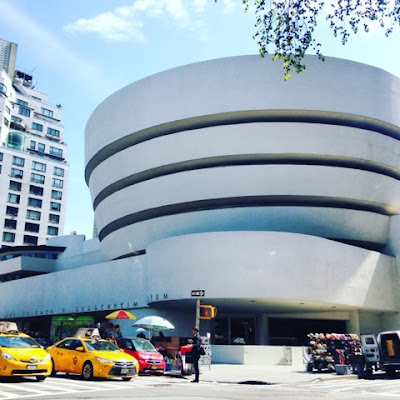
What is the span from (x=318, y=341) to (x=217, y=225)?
1527 cm

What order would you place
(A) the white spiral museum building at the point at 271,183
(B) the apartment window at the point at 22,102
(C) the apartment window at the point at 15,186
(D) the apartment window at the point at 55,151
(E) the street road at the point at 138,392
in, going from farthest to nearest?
(D) the apartment window at the point at 55,151
(B) the apartment window at the point at 22,102
(C) the apartment window at the point at 15,186
(A) the white spiral museum building at the point at 271,183
(E) the street road at the point at 138,392

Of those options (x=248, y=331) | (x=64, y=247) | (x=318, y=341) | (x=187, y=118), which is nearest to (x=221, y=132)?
(x=187, y=118)

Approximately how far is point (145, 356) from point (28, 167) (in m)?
75.9

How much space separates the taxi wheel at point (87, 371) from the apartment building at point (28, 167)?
2791 inches

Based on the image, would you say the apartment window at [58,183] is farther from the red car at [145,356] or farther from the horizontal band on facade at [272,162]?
the red car at [145,356]

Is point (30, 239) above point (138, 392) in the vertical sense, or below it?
above

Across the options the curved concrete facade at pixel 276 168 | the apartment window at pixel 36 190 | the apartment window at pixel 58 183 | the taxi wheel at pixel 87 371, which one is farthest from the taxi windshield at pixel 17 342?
the apartment window at pixel 58 183

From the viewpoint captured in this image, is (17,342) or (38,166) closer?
(17,342)

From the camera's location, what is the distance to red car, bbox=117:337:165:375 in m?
19.1

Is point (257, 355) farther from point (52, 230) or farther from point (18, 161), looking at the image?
point (18, 161)

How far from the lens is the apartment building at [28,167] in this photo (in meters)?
84.2

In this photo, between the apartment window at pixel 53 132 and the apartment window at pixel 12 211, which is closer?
the apartment window at pixel 12 211

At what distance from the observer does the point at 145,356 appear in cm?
1931

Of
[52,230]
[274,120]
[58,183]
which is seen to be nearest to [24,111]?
[58,183]
